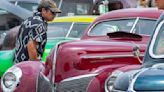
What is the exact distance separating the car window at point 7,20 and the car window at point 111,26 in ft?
15.9

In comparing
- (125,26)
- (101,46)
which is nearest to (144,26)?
(125,26)

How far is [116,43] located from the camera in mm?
6695

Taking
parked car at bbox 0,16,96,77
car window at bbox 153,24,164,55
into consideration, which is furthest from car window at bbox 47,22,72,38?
car window at bbox 153,24,164,55

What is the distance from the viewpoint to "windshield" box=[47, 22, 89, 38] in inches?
414

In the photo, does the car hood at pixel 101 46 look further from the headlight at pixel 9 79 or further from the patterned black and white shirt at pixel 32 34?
the patterned black and white shirt at pixel 32 34

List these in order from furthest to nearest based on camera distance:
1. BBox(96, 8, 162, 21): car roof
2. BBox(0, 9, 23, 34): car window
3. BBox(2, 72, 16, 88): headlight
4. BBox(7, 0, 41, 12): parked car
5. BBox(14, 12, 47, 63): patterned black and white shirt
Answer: BBox(7, 0, 41, 12): parked car < BBox(0, 9, 23, 34): car window < BBox(14, 12, 47, 63): patterned black and white shirt < BBox(96, 8, 162, 21): car roof < BBox(2, 72, 16, 88): headlight

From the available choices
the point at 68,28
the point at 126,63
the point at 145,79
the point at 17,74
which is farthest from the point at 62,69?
the point at 68,28

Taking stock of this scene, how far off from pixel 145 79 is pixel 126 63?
2.03 m

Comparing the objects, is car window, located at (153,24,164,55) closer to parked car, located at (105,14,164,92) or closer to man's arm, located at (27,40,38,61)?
parked car, located at (105,14,164,92)

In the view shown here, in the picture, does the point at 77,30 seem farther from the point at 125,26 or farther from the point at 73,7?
the point at 73,7

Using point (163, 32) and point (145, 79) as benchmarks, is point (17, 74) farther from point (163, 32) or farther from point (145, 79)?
point (145, 79)

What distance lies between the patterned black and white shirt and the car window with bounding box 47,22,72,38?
244cm

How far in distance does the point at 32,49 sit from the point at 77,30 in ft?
9.42

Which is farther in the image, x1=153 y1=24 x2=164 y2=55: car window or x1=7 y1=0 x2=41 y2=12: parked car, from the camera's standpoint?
x1=7 y1=0 x2=41 y2=12: parked car
